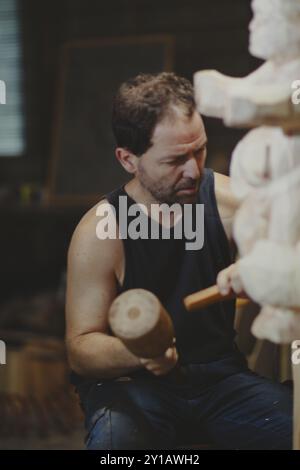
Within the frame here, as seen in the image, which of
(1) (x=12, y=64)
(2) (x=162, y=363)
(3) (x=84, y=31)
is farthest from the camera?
(1) (x=12, y=64)

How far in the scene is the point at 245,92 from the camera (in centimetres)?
102

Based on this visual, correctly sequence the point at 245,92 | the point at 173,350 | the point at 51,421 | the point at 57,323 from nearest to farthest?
the point at 245,92 → the point at 173,350 → the point at 51,421 → the point at 57,323

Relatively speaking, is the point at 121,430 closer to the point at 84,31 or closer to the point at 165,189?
the point at 165,189

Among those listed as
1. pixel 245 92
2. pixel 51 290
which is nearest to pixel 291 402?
pixel 245 92

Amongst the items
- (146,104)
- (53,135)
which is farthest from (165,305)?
(53,135)

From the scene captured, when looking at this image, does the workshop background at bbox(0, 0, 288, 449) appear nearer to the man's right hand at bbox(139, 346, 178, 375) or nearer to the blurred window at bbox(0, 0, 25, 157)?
the blurred window at bbox(0, 0, 25, 157)

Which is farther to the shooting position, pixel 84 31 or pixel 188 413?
pixel 84 31

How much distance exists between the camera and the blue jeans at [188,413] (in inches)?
48.8

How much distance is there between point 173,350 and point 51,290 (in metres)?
1.73

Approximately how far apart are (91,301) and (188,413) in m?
0.24

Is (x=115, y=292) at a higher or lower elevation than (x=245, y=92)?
lower

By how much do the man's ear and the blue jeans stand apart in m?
0.34

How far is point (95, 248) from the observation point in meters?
1.25
